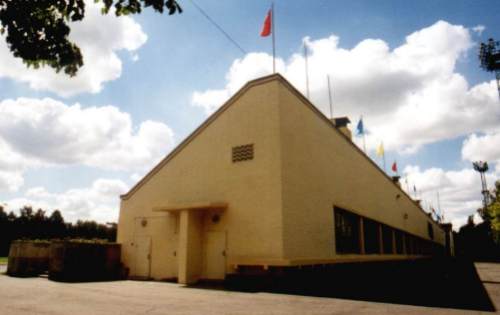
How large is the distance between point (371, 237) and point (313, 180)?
1019 centimetres

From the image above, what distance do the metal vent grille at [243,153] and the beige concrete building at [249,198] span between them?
54mm

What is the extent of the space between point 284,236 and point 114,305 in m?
6.69

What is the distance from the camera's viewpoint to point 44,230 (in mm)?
49625

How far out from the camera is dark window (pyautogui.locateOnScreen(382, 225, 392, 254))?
27031 mm

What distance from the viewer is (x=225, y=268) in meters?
14.7

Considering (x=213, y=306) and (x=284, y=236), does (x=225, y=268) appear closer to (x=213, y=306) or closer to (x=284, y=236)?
(x=284, y=236)

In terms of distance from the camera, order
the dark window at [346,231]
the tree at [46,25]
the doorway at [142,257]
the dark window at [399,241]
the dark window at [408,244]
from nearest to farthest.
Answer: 1. the tree at [46,25]
2. the doorway at [142,257]
3. the dark window at [346,231]
4. the dark window at [399,241]
5. the dark window at [408,244]

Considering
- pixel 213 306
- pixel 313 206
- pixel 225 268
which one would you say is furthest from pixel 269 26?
pixel 213 306

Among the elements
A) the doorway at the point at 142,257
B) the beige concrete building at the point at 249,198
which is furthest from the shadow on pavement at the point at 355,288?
the doorway at the point at 142,257

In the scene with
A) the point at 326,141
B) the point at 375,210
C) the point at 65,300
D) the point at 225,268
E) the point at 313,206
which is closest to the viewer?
the point at 65,300

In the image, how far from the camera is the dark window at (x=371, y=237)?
22394 mm

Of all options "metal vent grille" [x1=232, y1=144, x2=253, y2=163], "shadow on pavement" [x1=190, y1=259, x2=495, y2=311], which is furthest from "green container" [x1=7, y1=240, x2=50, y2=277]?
"metal vent grille" [x1=232, y1=144, x2=253, y2=163]

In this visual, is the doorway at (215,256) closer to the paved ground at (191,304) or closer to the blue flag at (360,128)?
the paved ground at (191,304)

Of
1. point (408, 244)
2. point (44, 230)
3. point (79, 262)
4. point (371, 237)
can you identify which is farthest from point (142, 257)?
point (44, 230)
